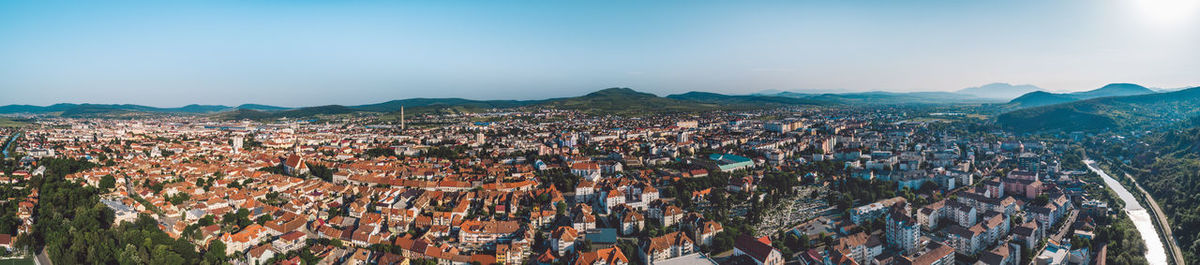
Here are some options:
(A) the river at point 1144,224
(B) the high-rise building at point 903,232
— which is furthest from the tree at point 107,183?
(A) the river at point 1144,224

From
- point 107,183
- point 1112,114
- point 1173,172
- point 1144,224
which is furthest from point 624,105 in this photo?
point 1144,224

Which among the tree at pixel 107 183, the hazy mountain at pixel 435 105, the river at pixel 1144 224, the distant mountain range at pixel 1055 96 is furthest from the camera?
the hazy mountain at pixel 435 105

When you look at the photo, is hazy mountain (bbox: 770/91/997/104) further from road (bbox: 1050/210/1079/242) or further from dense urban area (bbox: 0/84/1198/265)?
road (bbox: 1050/210/1079/242)

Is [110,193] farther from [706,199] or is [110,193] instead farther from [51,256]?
[706,199]

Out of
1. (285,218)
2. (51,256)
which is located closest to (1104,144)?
(285,218)

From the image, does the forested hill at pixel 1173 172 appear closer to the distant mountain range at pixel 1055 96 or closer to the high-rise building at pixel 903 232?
the high-rise building at pixel 903 232

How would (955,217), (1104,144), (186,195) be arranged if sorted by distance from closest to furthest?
(955,217) < (186,195) < (1104,144)
